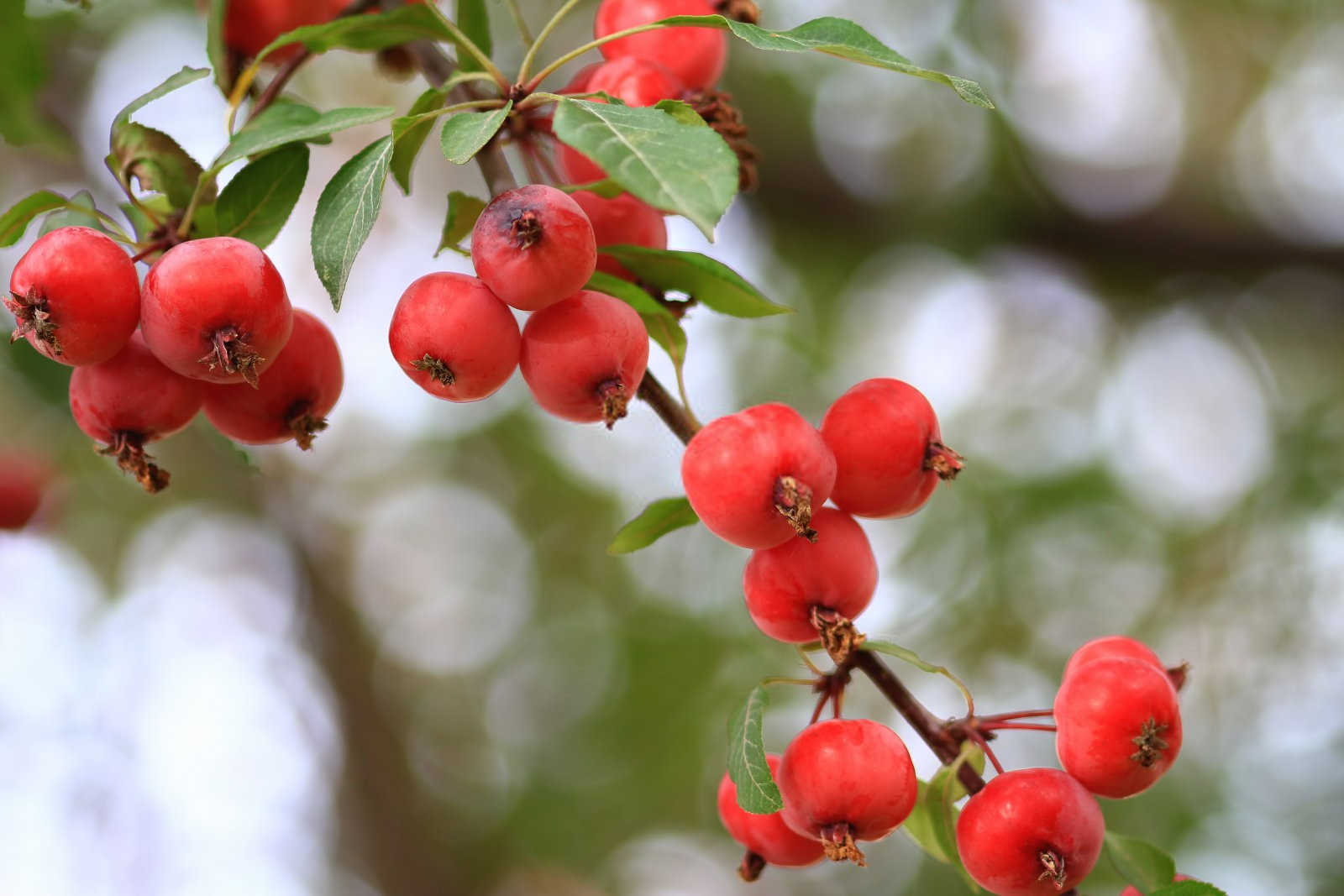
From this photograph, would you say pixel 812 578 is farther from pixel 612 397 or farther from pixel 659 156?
pixel 659 156

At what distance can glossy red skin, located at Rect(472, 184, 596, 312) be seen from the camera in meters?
1.16

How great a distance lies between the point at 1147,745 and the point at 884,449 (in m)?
0.50

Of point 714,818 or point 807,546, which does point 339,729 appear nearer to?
point 714,818

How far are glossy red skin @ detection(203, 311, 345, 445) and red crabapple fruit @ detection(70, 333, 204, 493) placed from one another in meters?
A: 0.04

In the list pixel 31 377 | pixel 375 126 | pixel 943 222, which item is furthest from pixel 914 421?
pixel 375 126

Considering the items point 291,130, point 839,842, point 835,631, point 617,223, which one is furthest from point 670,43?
point 839,842

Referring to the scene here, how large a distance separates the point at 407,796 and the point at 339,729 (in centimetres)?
46

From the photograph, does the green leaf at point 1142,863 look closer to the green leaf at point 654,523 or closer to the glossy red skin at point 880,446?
the glossy red skin at point 880,446

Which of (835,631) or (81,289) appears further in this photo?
(835,631)

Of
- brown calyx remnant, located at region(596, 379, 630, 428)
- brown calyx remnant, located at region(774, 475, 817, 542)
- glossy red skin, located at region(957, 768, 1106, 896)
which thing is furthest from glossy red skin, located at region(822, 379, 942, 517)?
glossy red skin, located at region(957, 768, 1106, 896)

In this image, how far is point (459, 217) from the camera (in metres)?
1.50

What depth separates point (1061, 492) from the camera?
15.3 ft

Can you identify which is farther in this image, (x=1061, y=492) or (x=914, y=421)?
(x=1061, y=492)

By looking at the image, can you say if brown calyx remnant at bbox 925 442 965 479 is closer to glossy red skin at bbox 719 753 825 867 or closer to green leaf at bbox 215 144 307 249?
glossy red skin at bbox 719 753 825 867
